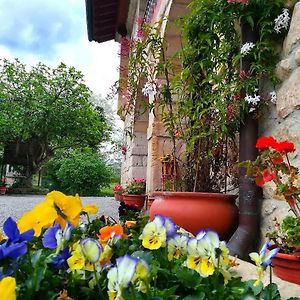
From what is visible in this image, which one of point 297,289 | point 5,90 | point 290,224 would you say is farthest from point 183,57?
point 5,90

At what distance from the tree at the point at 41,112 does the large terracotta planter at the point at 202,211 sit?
9.60 metres

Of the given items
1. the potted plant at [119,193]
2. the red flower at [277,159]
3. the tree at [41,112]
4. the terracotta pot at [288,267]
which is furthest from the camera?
the tree at [41,112]

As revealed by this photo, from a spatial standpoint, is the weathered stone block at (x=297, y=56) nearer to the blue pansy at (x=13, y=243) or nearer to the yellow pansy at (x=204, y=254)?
the yellow pansy at (x=204, y=254)

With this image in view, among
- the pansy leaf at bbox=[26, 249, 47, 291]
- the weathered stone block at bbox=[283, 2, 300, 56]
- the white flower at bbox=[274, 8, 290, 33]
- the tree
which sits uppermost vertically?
the tree

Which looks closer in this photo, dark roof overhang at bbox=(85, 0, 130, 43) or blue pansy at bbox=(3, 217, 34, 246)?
blue pansy at bbox=(3, 217, 34, 246)

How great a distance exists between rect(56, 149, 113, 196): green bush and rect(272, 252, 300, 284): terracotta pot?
11.7m

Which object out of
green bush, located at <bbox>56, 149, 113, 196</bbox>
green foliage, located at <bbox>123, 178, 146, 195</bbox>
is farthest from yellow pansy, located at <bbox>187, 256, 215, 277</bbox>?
green bush, located at <bbox>56, 149, 113, 196</bbox>

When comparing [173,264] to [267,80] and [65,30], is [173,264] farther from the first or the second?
[65,30]

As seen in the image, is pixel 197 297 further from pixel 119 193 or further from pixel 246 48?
pixel 119 193

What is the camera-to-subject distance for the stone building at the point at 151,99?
185 centimetres

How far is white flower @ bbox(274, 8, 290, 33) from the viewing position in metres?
1.97

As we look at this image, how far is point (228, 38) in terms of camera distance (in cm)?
242

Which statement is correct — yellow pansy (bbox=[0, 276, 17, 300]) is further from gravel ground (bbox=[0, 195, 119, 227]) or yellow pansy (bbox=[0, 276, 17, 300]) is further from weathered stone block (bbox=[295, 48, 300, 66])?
gravel ground (bbox=[0, 195, 119, 227])

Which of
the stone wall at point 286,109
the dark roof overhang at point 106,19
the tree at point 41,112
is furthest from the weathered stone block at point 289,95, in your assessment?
the tree at point 41,112
